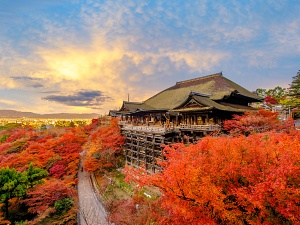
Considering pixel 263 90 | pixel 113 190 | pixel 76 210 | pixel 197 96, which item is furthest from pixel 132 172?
pixel 263 90

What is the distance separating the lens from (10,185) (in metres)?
16.6

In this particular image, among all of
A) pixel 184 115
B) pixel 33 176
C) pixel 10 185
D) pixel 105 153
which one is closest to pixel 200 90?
pixel 184 115

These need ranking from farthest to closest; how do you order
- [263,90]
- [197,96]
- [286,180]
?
[263,90], [197,96], [286,180]

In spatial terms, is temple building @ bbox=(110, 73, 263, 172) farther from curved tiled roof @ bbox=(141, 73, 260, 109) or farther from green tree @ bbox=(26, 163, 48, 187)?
green tree @ bbox=(26, 163, 48, 187)

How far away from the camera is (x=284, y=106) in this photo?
33.8 meters

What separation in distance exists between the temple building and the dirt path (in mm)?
7381

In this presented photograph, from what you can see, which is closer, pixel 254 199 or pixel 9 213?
pixel 254 199

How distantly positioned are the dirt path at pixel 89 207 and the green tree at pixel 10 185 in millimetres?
5743

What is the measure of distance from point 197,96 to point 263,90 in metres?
38.8

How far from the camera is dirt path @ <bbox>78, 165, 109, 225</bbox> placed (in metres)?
17.5

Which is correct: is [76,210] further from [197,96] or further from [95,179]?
[197,96]

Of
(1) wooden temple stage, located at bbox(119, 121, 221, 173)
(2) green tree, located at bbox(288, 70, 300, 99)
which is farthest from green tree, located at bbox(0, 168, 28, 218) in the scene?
(2) green tree, located at bbox(288, 70, 300, 99)

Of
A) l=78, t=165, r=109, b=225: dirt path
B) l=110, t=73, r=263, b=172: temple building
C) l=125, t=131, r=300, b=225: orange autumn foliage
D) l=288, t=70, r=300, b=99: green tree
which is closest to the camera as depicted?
l=125, t=131, r=300, b=225: orange autumn foliage

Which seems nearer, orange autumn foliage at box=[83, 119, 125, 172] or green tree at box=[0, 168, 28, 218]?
green tree at box=[0, 168, 28, 218]
